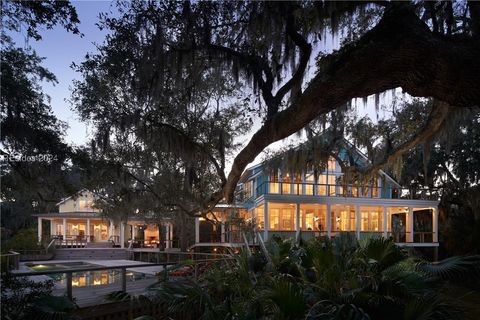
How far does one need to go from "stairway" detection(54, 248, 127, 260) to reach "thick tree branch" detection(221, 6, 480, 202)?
2560 centimetres

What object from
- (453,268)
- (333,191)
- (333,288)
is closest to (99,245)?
(333,191)

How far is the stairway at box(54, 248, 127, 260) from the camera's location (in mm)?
26547

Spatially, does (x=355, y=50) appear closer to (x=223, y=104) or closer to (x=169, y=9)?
(x=169, y=9)

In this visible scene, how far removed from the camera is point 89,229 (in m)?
33.1

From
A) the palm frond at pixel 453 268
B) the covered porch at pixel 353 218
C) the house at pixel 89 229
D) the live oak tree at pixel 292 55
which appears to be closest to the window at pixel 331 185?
the covered porch at pixel 353 218

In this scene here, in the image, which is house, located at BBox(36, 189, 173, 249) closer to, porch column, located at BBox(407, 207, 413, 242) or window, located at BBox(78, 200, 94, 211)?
window, located at BBox(78, 200, 94, 211)

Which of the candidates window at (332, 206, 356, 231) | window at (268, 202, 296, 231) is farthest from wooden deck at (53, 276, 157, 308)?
window at (332, 206, 356, 231)

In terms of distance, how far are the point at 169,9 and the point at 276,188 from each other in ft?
58.0

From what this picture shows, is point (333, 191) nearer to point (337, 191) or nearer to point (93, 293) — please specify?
point (337, 191)

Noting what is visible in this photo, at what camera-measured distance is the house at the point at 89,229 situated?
98.5 ft

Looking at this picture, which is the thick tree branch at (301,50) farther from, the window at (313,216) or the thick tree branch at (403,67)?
the window at (313,216)

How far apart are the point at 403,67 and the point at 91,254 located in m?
27.2

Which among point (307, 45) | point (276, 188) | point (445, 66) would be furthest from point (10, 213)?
point (445, 66)

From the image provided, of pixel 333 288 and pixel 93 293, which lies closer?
pixel 333 288
